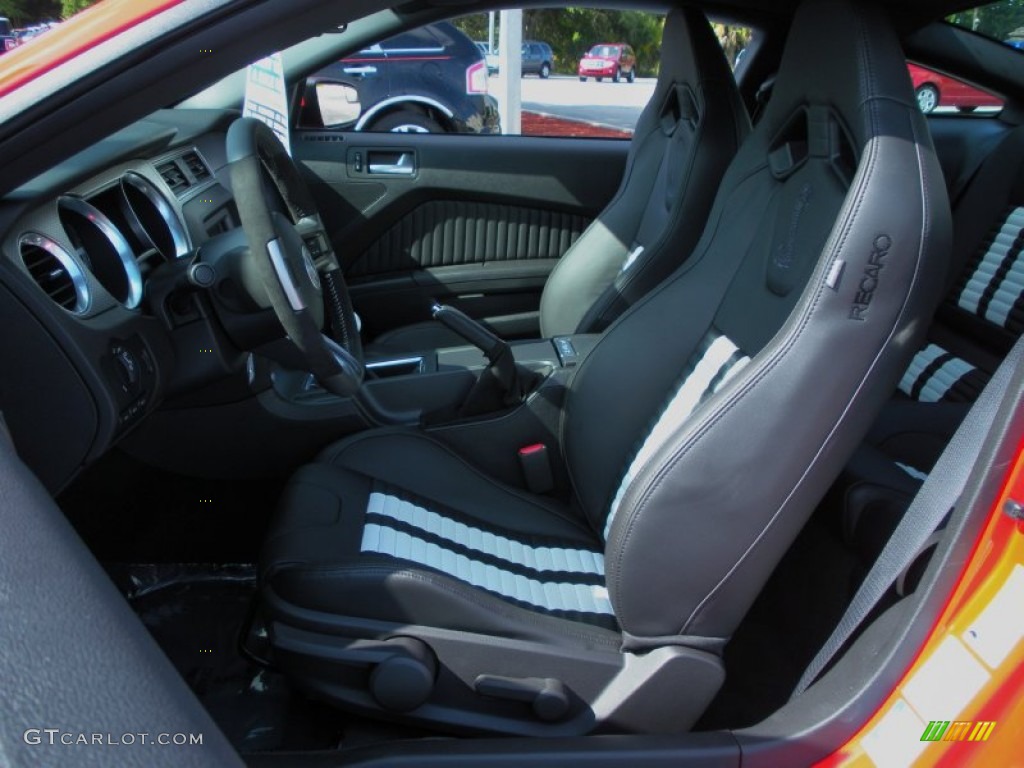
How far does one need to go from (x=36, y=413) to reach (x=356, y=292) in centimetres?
176

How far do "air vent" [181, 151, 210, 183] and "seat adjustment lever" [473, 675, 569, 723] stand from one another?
49.9 inches

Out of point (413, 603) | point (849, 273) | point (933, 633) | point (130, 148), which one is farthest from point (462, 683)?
point (130, 148)

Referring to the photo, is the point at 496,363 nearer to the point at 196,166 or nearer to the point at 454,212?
the point at 196,166

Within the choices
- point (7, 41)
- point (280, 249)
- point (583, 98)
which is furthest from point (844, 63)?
point (583, 98)

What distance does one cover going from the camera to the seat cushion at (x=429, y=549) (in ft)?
4.16

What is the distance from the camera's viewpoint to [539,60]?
40.4 feet

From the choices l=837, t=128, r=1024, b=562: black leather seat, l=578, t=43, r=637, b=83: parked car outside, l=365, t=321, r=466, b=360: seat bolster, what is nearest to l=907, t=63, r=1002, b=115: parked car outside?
l=837, t=128, r=1024, b=562: black leather seat

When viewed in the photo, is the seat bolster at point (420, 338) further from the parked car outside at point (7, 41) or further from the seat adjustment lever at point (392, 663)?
the seat adjustment lever at point (392, 663)

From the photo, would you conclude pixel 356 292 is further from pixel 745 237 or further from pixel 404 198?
pixel 745 237

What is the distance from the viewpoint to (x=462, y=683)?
1.25 m

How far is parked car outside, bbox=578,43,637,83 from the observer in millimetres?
8930

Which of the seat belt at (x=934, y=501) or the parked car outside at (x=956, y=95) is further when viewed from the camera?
the parked car outside at (x=956, y=95)

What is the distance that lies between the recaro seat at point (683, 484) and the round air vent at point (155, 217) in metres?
0.49

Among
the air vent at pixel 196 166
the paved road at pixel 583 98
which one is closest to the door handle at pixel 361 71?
the paved road at pixel 583 98
